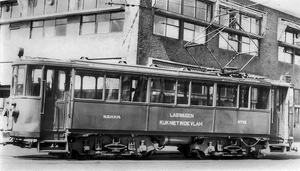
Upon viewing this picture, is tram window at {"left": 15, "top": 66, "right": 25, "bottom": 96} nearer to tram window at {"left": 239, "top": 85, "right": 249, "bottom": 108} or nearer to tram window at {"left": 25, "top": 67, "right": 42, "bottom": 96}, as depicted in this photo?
tram window at {"left": 25, "top": 67, "right": 42, "bottom": 96}

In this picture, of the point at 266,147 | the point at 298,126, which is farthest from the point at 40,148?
the point at 298,126

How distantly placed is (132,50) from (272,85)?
7813 mm

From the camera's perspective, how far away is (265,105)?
1602cm

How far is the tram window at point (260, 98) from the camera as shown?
15.8 meters

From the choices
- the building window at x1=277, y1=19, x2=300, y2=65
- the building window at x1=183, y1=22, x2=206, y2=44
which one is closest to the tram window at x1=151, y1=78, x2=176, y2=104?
the building window at x1=183, y1=22, x2=206, y2=44

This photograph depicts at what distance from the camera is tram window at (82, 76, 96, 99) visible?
504 inches

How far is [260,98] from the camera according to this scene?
52.3 ft

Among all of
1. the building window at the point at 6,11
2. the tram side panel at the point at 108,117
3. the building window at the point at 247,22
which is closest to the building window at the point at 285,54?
the building window at the point at 247,22

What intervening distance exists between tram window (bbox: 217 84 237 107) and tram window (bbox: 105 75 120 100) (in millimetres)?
3891

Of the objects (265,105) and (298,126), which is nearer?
(265,105)

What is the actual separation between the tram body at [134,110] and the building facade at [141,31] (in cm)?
375

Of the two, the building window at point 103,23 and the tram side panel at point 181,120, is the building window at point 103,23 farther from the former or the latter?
the tram side panel at point 181,120

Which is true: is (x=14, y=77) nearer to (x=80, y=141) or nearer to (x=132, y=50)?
(x=80, y=141)

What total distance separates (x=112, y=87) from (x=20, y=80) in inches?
111
